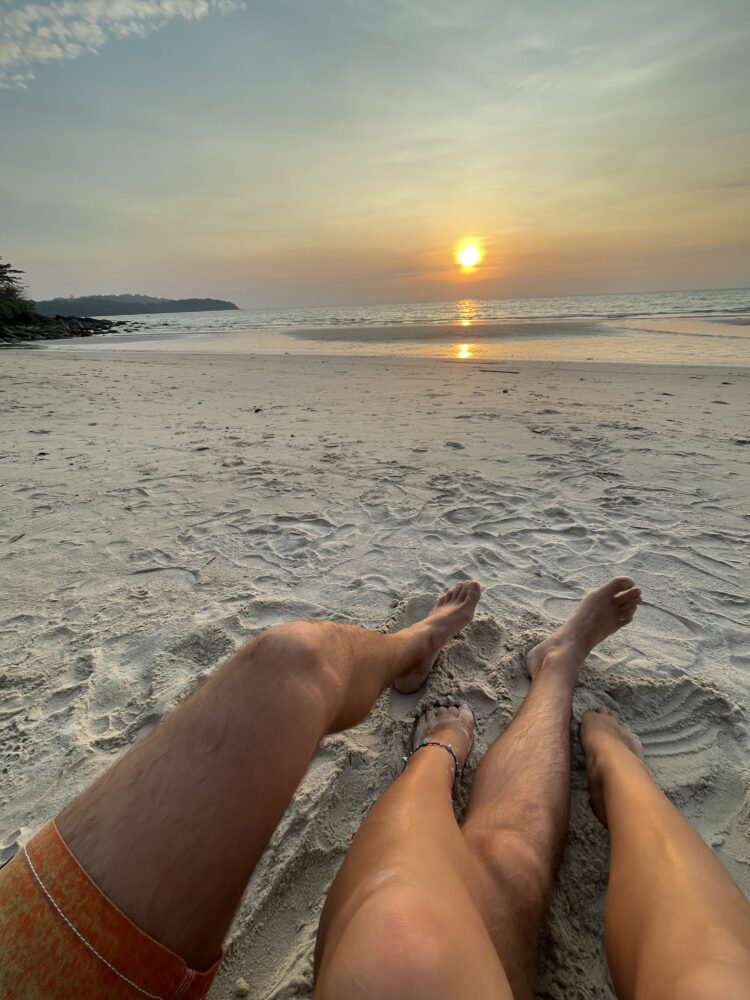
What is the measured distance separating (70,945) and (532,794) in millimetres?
1024

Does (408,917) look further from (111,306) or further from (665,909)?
(111,306)

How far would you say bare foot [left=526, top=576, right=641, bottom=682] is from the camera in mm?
1759

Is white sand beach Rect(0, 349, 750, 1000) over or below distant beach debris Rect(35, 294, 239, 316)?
below

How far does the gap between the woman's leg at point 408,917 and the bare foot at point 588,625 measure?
0.84 metres

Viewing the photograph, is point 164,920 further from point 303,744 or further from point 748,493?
point 748,493

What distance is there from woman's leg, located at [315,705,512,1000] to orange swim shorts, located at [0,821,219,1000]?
0.24 m

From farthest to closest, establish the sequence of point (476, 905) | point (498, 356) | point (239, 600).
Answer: point (498, 356), point (239, 600), point (476, 905)

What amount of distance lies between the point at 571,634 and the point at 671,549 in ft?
3.24

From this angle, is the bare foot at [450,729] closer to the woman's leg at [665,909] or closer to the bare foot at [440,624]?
the bare foot at [440,624]

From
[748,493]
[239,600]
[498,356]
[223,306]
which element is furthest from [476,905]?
[223,306]

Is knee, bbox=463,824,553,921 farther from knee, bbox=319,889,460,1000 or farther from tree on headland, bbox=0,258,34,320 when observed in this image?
tree on headland, bbox=0,258,34,320

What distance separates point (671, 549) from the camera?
2.43m

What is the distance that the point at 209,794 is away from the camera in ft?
2.77

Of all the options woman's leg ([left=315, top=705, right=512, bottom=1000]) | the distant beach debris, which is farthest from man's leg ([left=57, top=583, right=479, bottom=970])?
the distant beach debris
